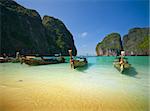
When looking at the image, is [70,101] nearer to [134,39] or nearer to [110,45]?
[134,39]

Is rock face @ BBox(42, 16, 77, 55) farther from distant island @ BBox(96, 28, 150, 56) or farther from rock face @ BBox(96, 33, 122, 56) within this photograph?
distant island @ BBox(96, 28, 150, 56)

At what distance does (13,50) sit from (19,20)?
44.2ft

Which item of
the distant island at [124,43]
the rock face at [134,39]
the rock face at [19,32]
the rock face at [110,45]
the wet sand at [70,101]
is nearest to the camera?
the wet sand at [70,101]

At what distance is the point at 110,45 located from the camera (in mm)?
147625

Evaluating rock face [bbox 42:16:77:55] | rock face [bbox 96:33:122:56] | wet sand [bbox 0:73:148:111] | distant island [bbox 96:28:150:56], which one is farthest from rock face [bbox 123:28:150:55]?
wet sand [bbox 0:73:148:111]

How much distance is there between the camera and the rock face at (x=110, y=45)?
143m

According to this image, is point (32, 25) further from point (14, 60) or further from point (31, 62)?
point (31, 62)

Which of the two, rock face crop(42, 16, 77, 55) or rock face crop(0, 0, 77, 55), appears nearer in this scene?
rock face crop(0, 0, 77, 55)

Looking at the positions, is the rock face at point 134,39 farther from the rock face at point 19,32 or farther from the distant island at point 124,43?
the rock face at point 19,32

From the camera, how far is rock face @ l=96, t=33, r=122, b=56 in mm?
142625

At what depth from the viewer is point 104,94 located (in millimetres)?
6590

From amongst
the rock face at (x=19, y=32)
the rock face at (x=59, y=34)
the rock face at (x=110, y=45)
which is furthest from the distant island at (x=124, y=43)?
the rock face at (x=19, y=32)

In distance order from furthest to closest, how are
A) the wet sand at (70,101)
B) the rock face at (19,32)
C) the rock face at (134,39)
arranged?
the rock face at (134,39) < the rock face at (19,32) < the wet sand at (70,101)

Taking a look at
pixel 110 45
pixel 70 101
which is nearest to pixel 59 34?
pixel 110 45
